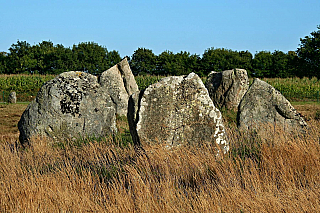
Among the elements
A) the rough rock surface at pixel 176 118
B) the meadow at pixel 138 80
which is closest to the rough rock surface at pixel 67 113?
the rough rock surface at pixel 176 118

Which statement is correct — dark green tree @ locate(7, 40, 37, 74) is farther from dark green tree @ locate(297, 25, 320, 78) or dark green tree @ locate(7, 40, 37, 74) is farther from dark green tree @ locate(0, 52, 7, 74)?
dark green tree @ locate(297, 25, 320, 78)

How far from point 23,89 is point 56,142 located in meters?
27.8

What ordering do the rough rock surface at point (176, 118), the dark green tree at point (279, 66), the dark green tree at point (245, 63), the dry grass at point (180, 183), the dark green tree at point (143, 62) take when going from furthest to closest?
the dark green tree at point (143, 62), the dark green tree at point (245, 63), the dark green tree at point (279, 66), the rough rock surface at point (176, 118), the dry grass at point (180, 183)

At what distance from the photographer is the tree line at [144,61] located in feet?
164

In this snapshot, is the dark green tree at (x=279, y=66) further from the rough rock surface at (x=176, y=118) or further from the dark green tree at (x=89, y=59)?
the rough rock surface at (x=176, y=118)

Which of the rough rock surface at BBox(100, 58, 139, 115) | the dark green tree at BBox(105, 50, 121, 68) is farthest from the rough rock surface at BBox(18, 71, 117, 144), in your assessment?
the dark green tree at BBox(105, 50, 121, 68)

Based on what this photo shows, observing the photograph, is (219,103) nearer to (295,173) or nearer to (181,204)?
(295,173)

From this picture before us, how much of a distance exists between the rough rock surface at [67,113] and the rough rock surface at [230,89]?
23.2 feet

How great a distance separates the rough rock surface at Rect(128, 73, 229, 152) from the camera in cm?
585

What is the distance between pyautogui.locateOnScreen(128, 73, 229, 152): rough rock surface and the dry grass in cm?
25

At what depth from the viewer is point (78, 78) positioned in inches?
342

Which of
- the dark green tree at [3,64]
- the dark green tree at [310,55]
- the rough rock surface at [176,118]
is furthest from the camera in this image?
the dark green tree at [3,64]

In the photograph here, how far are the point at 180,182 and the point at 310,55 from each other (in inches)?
1698

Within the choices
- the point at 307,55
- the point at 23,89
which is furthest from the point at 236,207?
the point at 307,55
